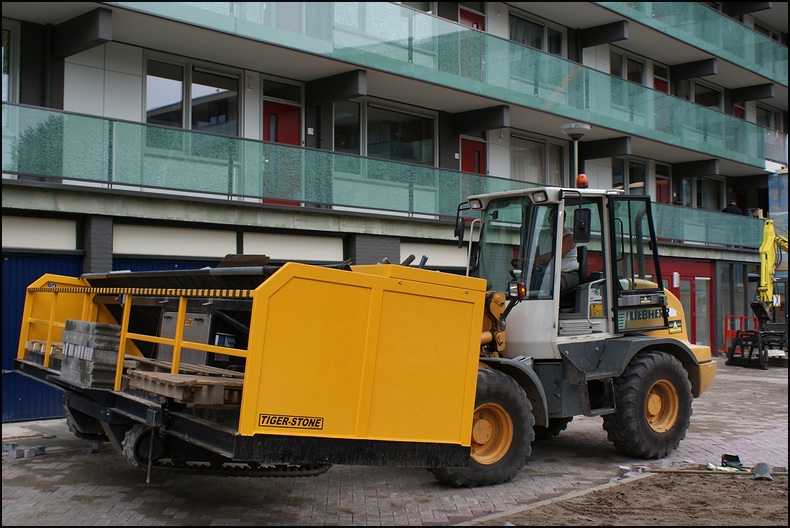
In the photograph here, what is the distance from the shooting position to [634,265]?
30.1 feet

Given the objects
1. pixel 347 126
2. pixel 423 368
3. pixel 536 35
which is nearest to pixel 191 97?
pixel 347 126

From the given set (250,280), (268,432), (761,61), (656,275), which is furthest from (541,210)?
(761,61)

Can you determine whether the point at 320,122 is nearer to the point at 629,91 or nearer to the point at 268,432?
the point at 629,91

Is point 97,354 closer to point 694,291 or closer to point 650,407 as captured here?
point 650,407

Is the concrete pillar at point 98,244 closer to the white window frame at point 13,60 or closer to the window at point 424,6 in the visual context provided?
the white window frame at point 13,60

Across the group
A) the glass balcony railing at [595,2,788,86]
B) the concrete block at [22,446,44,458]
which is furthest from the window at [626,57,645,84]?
the concrete block at [22,446,44,458]

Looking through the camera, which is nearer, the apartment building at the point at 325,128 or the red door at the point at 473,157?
the apartment building at the point at 325,128

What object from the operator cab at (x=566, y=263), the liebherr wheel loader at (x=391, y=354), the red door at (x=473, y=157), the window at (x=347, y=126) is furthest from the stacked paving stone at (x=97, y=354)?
the red door at (x=473, y=157)

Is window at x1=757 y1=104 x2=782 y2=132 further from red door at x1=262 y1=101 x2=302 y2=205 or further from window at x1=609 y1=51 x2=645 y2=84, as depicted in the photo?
red door at x1=262 y1=101 x2=302 y2=205

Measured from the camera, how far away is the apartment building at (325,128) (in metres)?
11.6

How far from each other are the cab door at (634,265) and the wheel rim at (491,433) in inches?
81.0

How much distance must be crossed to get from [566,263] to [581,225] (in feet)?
2.59

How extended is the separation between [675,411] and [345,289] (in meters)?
5.08

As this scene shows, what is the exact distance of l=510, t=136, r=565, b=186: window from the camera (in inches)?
831
